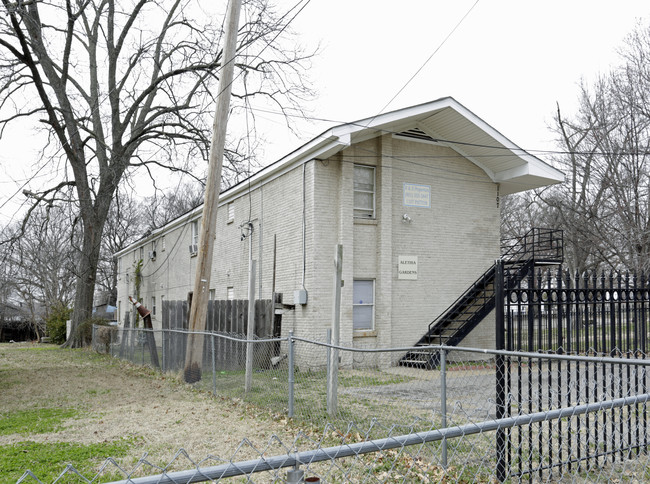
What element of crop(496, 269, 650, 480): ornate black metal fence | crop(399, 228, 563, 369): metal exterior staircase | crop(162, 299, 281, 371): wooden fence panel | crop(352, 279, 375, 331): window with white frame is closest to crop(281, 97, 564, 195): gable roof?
crop(399, 228, 563, 369): metal exterior staircase

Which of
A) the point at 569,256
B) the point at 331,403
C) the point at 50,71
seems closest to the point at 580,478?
the point at 331,403

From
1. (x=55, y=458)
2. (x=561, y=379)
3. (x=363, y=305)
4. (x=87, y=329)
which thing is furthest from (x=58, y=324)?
(x=561, y=379)

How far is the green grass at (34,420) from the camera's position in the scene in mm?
7949

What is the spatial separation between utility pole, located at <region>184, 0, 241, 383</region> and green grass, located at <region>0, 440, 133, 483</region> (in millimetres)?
5151

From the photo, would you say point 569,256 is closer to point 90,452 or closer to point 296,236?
point 296,236

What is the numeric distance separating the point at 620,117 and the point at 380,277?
1249 cm

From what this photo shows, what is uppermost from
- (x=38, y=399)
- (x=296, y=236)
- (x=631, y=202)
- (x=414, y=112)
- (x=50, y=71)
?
(x=50, y=71)

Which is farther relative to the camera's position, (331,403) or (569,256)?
(569,256)

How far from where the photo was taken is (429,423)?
7.37 meters

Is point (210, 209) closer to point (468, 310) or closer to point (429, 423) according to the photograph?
point (429, 423)

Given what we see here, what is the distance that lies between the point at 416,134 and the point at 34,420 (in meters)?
12.7

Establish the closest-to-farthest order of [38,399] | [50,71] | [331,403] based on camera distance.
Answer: [331,403]
[38,399]
[50,71]

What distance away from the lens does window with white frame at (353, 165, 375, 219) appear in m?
16.3

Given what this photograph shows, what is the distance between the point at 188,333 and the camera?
12.4m
